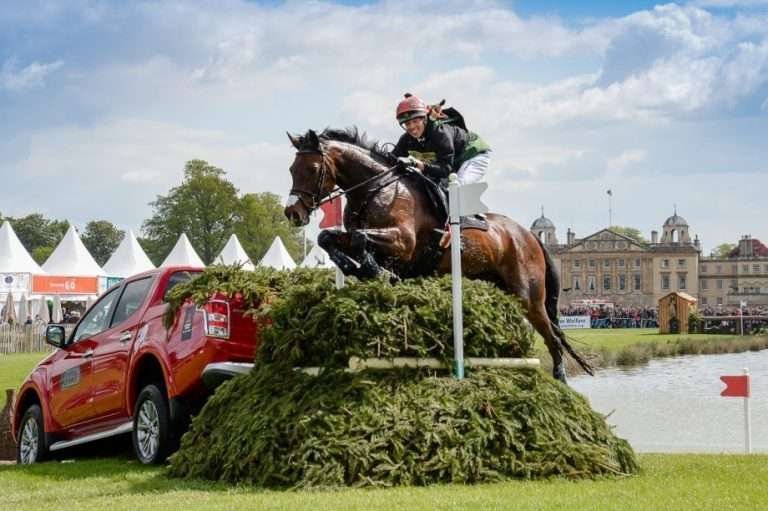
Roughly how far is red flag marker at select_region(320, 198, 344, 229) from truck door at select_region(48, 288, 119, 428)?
8.04 ft

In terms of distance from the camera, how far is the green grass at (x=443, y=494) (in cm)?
591

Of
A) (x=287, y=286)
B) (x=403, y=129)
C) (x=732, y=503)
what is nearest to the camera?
(x=732, y=503)

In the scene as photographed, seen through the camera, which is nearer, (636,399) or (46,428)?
(46,428)

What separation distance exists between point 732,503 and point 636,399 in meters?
14.1

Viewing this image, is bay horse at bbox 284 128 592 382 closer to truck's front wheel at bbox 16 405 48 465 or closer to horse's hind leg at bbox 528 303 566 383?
horse's hind leg at bbox 528 303 566 383

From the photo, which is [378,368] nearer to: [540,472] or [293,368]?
[293,368]

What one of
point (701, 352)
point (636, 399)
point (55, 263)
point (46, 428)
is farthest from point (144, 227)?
point (46, 428)

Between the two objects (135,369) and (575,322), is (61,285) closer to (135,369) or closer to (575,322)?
(135,369)

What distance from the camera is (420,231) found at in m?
9.03

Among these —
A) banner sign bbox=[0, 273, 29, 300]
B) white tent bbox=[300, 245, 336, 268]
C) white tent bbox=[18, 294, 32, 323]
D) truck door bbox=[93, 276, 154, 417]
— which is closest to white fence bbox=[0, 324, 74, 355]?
white tent bbox=[18, 294, 32, 323]

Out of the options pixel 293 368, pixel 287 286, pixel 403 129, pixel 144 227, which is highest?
pixel 144 227

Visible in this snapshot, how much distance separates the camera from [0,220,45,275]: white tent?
38.5 meters

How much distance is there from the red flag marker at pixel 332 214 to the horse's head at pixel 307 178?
0.34m

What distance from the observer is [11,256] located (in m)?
38.9
